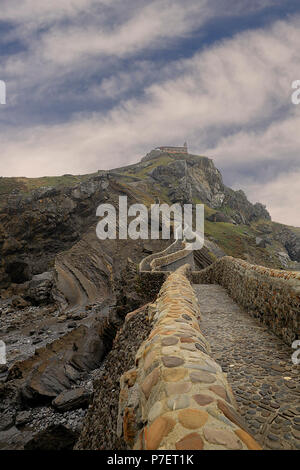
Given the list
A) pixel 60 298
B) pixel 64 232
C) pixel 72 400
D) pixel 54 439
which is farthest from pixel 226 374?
pixel 64 232

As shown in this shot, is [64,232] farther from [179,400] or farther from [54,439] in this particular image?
[179,400]

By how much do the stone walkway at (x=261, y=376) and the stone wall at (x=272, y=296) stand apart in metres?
0.34

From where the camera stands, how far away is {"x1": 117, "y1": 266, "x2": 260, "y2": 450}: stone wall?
6.23 ft

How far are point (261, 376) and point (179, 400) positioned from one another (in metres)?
3.19

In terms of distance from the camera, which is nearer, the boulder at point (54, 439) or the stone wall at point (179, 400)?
the stone wall at point (179, 400)

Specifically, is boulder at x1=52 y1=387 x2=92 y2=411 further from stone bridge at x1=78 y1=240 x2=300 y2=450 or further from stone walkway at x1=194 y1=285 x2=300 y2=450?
stone walkway at x1=194 y1=285 x2=300 y2=450

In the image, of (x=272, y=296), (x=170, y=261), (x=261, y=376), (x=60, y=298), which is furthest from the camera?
(x=60, y=298)

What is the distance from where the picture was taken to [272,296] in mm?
7121

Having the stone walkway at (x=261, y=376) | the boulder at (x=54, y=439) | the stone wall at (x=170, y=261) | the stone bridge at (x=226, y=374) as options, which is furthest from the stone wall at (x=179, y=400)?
the stone wall at (x=170, y=261)

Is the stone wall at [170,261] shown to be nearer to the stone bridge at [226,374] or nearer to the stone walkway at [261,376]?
the stone bridge at [226,374]

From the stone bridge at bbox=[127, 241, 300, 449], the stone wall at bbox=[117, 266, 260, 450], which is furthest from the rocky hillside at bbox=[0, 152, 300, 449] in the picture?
the stone wall at bbox=[117, 266, 260, 450]

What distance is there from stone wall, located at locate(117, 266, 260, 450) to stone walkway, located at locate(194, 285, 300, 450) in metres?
1.28

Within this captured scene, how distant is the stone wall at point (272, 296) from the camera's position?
5855 mm

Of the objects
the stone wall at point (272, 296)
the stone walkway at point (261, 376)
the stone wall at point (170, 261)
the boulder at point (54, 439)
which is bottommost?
the boulder at point (54, 439)
